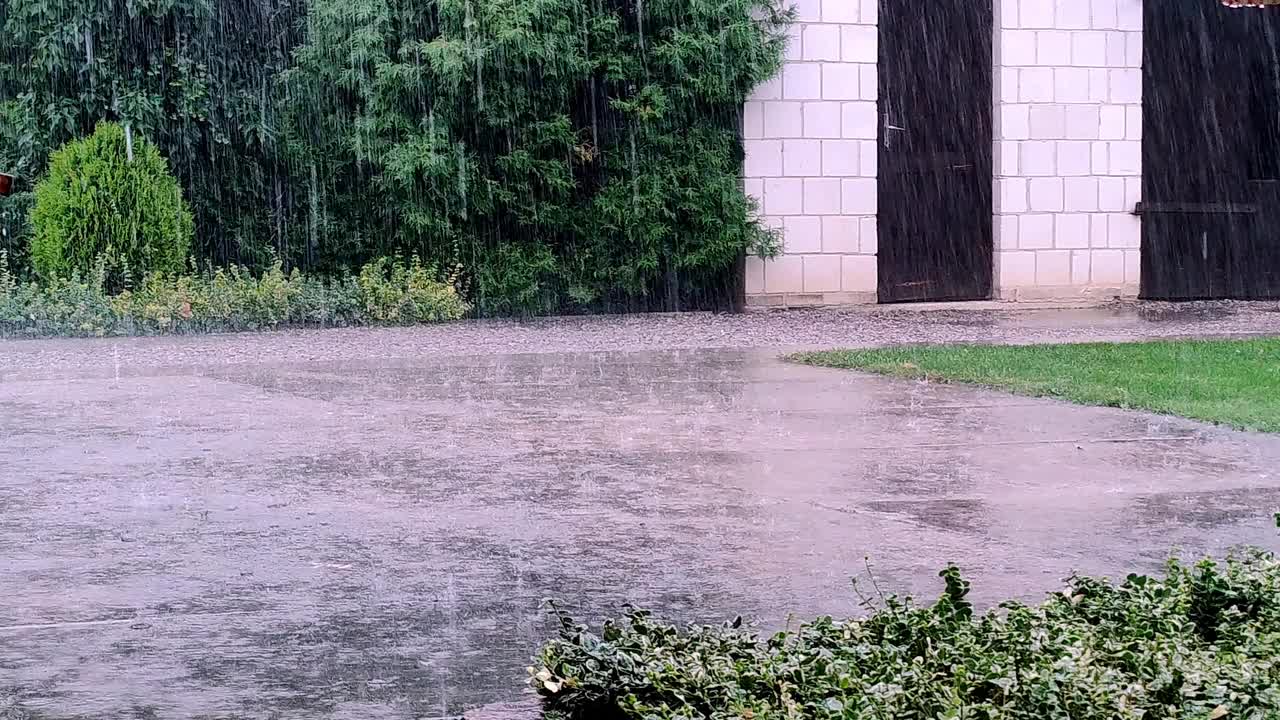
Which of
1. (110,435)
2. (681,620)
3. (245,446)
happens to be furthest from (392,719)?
(110,435)

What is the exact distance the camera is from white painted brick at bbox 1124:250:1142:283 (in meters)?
15.6

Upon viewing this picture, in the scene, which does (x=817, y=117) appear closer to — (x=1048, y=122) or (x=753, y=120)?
(x=753, y=120)

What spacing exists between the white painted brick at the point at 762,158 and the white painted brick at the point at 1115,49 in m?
3.37

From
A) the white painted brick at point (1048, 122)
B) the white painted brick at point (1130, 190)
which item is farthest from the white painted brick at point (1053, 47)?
the white painted brick at point (1130, 190)

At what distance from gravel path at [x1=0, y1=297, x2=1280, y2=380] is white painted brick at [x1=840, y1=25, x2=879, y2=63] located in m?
2.30

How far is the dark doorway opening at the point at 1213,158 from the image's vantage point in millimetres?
15625

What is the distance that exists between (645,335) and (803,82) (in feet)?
11.6

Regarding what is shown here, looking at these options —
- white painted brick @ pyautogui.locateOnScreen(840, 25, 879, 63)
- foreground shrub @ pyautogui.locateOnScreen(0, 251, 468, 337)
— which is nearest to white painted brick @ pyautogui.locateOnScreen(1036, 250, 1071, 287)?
white painted brick @ pyautogui.locateOnScreen(840, 25, 879, 63)

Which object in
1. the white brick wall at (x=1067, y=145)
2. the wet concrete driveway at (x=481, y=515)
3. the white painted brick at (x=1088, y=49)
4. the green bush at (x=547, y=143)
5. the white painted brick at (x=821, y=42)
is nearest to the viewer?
the wet concrete driveway at (x=481, y=515)

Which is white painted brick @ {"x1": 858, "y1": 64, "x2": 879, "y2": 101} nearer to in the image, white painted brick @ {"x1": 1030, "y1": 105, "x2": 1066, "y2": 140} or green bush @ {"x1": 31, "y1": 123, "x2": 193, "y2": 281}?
white painted brick @ {"x1": 1030, "y1": 105, "x2": 1066, "y2": 140}

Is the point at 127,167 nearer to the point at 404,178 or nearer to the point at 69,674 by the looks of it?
the point at 404,178

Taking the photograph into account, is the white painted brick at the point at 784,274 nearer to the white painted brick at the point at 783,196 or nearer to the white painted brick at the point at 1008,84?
the white painted brick at the point at 783,196

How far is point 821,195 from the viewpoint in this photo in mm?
14797

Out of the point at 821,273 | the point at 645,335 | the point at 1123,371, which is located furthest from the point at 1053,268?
the point at 1123,371
